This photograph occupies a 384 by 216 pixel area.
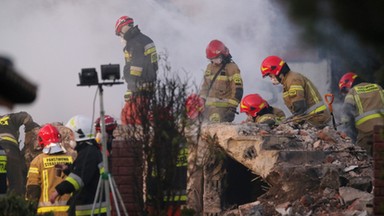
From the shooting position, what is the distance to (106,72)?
10.4 metres

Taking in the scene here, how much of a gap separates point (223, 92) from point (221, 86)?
0.39 feet

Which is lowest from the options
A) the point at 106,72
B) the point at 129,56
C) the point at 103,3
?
the point at 106,72

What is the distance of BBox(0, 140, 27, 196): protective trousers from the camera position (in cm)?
1320

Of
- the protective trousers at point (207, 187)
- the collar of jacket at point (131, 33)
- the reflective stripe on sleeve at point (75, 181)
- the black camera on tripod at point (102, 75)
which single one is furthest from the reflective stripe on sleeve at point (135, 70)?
the black camera on tripod at point (102, 75)

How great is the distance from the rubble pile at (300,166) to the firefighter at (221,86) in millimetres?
2110

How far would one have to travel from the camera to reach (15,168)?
13.6 metres

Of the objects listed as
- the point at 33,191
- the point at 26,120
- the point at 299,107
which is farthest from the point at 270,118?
the point at 33,191

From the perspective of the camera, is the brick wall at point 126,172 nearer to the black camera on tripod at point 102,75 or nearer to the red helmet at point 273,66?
the black camera on tripod at point 102,75

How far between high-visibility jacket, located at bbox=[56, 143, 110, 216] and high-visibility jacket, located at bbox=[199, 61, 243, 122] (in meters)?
5.12

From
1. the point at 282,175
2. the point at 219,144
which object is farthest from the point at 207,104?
the point at 282,175

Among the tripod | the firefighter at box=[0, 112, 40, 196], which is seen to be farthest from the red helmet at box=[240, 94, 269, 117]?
the tripod

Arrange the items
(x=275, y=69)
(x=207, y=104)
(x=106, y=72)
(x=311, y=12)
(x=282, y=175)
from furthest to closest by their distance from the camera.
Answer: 1. (x=207, y=104)
2. (x=275, y=69)
3. (x=282, y=175)
4. (x=106, y=72)
5. (x=311, y=12)

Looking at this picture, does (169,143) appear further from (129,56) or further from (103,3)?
(103,3)

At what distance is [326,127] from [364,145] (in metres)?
0.66
